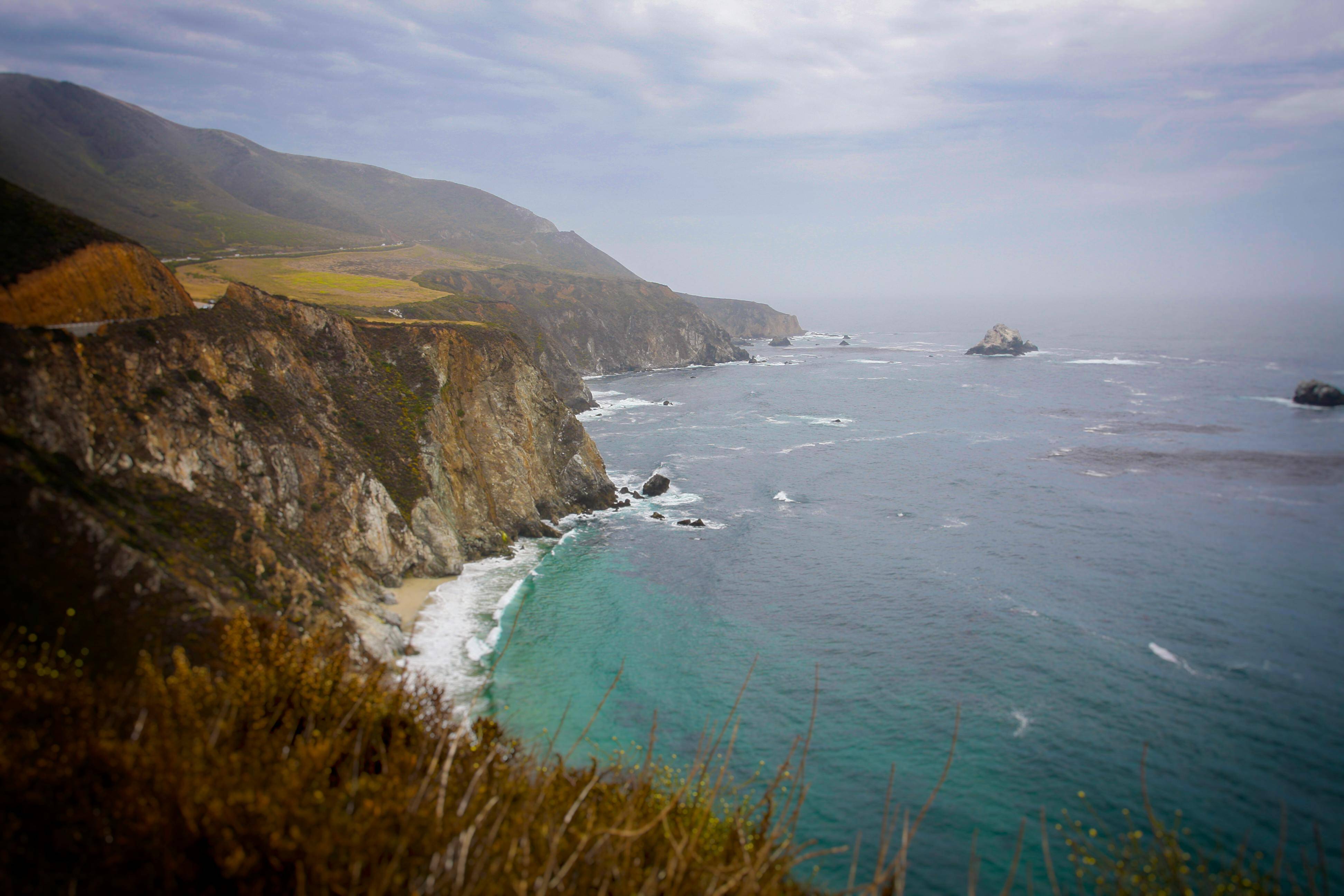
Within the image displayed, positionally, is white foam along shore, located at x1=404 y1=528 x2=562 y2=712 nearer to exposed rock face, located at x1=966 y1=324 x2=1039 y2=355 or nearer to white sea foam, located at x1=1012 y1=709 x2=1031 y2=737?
white sea foam, located at x1=1012 y1=709 x2=1031 y2=737

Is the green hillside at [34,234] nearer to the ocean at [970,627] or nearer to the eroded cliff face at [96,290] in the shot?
the eroded cliff face at [96,290]

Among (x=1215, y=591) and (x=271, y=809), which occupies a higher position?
(x=271, y=809)

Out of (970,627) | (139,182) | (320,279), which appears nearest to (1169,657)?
(970,627)

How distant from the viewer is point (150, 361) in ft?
106

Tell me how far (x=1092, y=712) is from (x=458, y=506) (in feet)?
131

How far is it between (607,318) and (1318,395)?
126861mm

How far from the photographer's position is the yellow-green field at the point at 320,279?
56094 millimetres

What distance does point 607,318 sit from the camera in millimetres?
162875

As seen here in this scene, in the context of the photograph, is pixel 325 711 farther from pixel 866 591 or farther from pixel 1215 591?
pixel 1215 591

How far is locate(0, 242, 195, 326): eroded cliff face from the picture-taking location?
88.6 feet

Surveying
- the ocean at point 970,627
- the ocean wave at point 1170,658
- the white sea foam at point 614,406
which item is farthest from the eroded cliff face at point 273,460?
the white sea foam at point 614,406

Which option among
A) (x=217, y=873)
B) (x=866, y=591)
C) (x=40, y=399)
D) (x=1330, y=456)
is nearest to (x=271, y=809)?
(x=217, y=873)

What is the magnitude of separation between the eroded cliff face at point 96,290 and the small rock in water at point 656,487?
3892cm

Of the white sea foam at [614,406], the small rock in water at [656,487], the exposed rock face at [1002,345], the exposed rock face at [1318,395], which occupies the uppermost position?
the exposed rock face at [1002,345]
